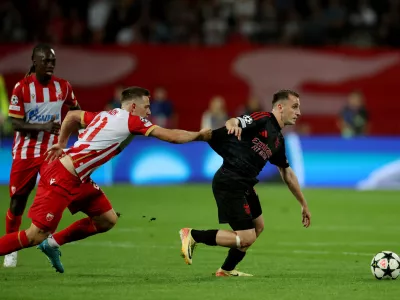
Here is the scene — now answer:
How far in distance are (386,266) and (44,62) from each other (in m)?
4.19

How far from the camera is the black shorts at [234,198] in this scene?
9.27 m

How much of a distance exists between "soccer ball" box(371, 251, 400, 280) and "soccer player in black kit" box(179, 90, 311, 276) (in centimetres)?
121

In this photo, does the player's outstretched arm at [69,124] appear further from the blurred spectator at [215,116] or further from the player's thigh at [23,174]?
the blurred spectator at [215,116]

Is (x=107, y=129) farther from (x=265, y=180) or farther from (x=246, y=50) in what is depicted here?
(x=246, y=50)

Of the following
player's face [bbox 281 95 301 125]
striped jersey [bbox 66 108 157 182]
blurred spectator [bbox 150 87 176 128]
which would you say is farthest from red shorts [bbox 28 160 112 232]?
blurred spectator [bbox 150 87 176 128]

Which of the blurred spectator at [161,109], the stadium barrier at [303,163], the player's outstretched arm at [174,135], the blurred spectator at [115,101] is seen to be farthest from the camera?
the blurred spectator at [161,109]

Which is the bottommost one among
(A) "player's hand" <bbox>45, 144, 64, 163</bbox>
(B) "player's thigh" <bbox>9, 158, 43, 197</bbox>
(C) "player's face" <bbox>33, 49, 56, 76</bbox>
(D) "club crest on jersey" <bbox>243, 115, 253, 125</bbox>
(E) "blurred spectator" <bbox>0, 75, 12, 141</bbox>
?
(B) "player's thigh" <bbox>9, 158, 43, 197</bbox>

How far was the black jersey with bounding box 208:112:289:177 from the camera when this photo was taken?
30.7 ft

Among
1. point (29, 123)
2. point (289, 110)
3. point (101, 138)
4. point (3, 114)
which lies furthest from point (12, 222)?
point (3, 114)

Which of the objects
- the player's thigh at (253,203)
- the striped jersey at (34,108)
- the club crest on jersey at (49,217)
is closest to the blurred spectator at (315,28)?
the striped jersey at (34,108)

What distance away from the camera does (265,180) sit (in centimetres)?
2275

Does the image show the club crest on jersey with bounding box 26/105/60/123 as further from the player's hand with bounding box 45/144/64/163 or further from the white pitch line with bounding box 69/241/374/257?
the white pitch line with bounding box 69/241/374/257

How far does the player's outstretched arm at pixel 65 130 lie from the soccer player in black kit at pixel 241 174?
1.38m

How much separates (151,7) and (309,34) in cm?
439
